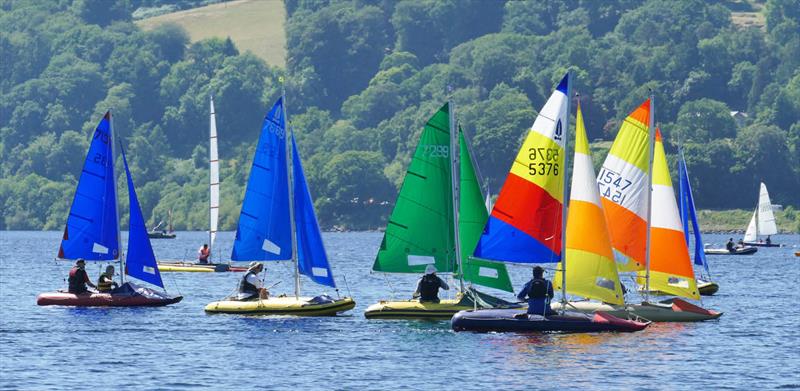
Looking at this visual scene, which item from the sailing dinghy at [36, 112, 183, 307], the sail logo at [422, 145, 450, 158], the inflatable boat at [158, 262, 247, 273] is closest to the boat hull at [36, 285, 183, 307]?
the sailing dinghy at [36, 112, 183, 307]

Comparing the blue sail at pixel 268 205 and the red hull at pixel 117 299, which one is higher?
the blue sail at pixel 268 205

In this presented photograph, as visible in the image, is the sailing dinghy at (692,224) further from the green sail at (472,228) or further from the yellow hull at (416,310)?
the yellow hull at (416,310)

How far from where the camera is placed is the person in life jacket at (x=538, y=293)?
56.8m

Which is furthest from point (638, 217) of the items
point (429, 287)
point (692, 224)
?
point (692, 224)

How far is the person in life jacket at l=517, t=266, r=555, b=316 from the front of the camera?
56.8 meters

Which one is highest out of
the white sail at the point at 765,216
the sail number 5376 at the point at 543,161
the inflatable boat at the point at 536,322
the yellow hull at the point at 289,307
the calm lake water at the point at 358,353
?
the white sail at the point at 765,216

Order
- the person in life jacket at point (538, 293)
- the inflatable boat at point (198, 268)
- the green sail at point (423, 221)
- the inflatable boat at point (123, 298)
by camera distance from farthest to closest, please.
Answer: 1. the inflatable boat at point (198, 268)
2. the inflatable boat at point (123, 298)
3. the green sail at point (423, 221)
4. the person in life jacket at point (538, 293)

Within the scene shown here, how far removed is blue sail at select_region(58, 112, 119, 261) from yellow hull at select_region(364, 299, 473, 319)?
13.0m

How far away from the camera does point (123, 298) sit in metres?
68.6

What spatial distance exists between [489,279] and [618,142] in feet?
20.2

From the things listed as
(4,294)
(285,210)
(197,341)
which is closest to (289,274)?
(4,294)

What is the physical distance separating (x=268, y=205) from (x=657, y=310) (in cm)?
1341

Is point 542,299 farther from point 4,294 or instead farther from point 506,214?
point 4,294

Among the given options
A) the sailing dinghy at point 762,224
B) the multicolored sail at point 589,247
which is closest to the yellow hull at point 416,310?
the multicolored sail at point 589,247
